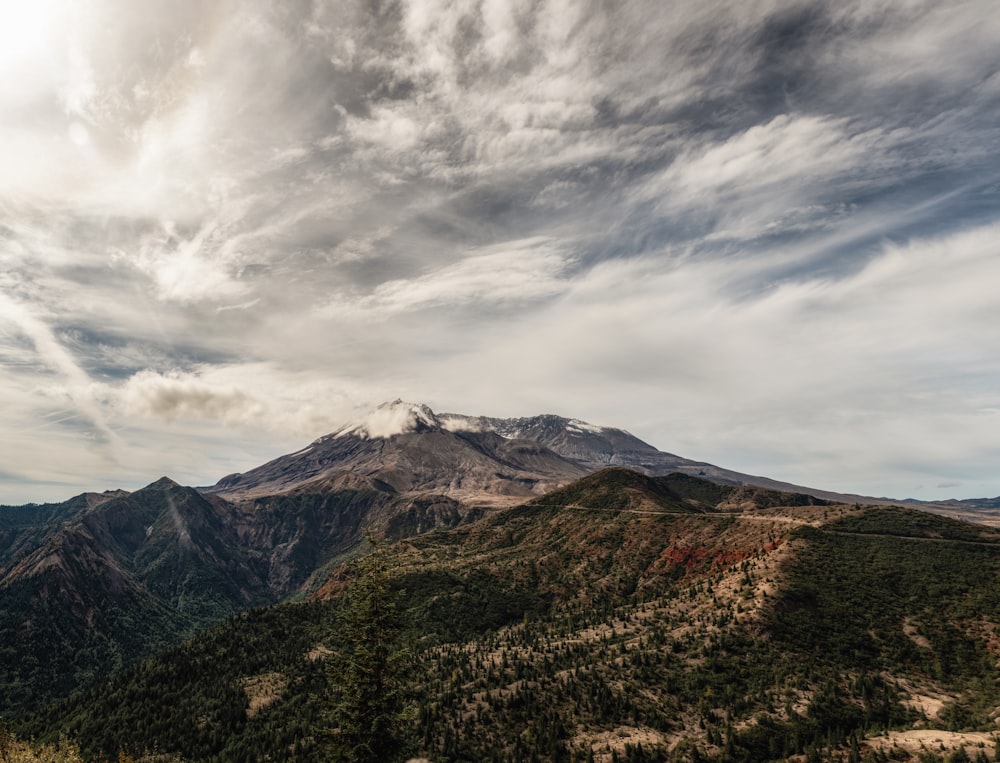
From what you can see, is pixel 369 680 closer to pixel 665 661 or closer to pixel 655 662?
pixel 655 662

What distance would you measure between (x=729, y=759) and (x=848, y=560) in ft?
260

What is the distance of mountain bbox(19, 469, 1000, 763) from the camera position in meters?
69.6

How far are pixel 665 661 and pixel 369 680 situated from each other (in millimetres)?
74429

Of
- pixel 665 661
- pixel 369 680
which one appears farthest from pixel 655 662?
pixel 369 680

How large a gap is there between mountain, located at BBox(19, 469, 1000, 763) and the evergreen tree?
5.14 feet

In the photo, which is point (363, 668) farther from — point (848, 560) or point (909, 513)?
point (909, 513)

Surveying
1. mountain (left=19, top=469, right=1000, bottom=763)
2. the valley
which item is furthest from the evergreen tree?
mountain (left=19, top=469, right=1000, bottom=763)

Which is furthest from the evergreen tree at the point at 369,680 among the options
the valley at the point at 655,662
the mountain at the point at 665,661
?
the mountain at the point at 665,661

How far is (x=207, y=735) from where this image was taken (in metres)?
112

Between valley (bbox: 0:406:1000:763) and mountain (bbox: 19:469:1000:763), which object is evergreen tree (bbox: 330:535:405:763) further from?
mountain (bbox: 19:469:1000:763)

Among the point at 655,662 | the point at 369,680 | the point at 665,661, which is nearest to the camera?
the point at 369,680

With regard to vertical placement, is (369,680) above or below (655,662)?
above

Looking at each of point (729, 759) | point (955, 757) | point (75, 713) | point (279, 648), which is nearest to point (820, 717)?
point (729, 759)

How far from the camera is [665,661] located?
89.8 meters
